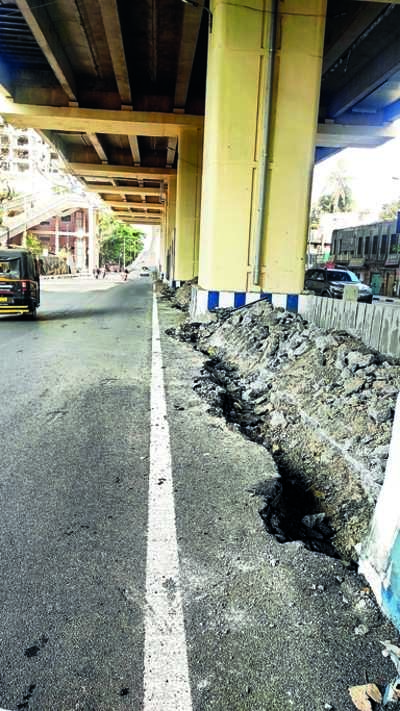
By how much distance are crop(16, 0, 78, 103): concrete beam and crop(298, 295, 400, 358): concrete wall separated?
10632 millimetres

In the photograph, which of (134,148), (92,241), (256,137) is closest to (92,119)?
(134,148)

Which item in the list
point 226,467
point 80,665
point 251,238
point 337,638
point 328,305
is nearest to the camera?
point 80,665

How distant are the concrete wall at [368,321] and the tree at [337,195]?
8035cm

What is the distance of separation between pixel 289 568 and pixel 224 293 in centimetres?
922

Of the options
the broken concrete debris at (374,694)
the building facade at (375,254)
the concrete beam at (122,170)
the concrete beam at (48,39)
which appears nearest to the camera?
the broken concrete debris at (374,694)

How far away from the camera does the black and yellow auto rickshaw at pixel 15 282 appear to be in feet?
46.0

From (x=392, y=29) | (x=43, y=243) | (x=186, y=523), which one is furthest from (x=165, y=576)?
(x=43, y=243)

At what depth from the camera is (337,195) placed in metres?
84.9

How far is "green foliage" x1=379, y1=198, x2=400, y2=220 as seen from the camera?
69300 millimetres

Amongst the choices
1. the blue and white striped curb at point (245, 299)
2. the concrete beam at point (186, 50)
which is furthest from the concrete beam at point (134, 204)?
the blue and white striped curb at point (245, 299)

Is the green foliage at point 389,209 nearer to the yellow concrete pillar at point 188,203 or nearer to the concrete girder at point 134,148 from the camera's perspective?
the concrete girder at point 134,148

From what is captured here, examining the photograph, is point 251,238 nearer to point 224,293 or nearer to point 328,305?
point 224,293

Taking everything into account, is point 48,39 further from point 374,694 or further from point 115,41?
point 374,694

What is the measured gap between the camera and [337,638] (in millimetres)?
2195
